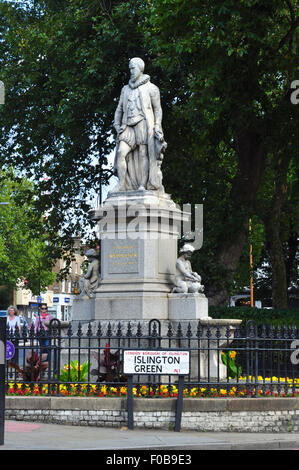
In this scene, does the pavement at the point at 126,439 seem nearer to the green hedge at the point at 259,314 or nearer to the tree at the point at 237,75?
the green hedge at the point at 259,314

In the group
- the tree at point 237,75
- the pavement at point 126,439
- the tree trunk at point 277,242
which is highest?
the tree at point 237,75

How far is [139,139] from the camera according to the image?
16312mm

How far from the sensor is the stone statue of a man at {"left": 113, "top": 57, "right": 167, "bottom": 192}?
16188 mm

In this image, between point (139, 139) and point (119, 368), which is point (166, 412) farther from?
point (139, 139)

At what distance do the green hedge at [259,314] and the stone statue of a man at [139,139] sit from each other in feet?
21.5

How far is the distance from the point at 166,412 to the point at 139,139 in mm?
6124

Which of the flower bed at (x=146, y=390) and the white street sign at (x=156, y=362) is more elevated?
the white street sign at (x=156, y=362)

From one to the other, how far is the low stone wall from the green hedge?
8.29m

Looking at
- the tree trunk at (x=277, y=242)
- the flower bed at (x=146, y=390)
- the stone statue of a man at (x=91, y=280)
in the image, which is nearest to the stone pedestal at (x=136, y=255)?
the stone statue of a man at (x=91, y=280)

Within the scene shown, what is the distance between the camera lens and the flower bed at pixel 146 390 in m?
12.8

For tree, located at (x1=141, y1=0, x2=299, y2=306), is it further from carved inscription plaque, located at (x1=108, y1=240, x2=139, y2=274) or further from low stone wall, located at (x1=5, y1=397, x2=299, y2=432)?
low stone wall, located at (x1=5, y1=397, x2=299, y2=432)

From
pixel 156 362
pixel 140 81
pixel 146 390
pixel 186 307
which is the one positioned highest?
pixel 140 81

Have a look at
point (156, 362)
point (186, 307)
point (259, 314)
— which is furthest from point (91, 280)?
point (259, 314)

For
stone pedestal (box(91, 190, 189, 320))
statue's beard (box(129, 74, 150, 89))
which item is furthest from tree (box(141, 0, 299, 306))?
stone pedestal (box(91, 190, 189, 320))
